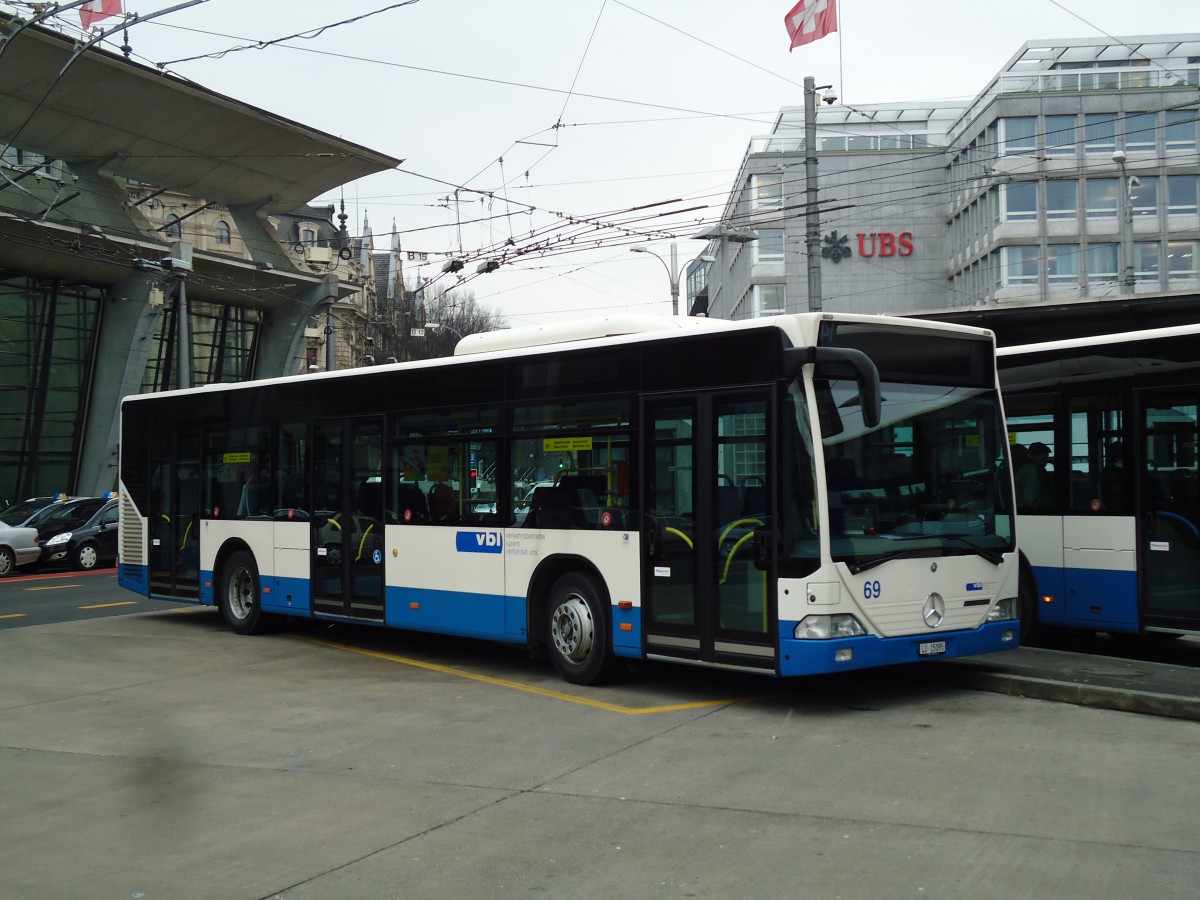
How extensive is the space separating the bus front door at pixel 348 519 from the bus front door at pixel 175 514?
282 centimetres

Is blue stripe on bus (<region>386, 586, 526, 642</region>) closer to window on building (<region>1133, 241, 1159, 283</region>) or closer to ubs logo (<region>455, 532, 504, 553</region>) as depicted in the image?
ubs logo (<region>455, 532, 504, 553</region>)

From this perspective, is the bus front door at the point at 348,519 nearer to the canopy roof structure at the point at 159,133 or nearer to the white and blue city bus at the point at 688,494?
the white and blue city bus at the point at 688,494

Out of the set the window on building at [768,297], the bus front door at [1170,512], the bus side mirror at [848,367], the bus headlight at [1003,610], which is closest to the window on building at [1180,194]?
the window on building at [768,297]

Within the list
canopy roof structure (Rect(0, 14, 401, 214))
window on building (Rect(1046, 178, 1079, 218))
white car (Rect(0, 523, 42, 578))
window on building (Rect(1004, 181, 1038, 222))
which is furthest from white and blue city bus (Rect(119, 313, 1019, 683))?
window on building (Rect(1046, 178, 1079, 218))

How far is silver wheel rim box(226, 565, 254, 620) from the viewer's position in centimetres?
1512

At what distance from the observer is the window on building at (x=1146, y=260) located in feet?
169

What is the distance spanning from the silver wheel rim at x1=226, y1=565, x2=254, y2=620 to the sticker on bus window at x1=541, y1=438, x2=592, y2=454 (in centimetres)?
572

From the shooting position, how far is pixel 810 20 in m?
19.8

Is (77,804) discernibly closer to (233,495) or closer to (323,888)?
(323,888)

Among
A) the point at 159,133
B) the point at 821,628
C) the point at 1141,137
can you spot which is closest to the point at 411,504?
the point at 821,628

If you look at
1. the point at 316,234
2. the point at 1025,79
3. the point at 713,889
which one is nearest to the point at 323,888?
the point at 713,889

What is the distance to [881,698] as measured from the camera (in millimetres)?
9781

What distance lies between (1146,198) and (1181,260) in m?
2.94

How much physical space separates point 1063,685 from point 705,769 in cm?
330
